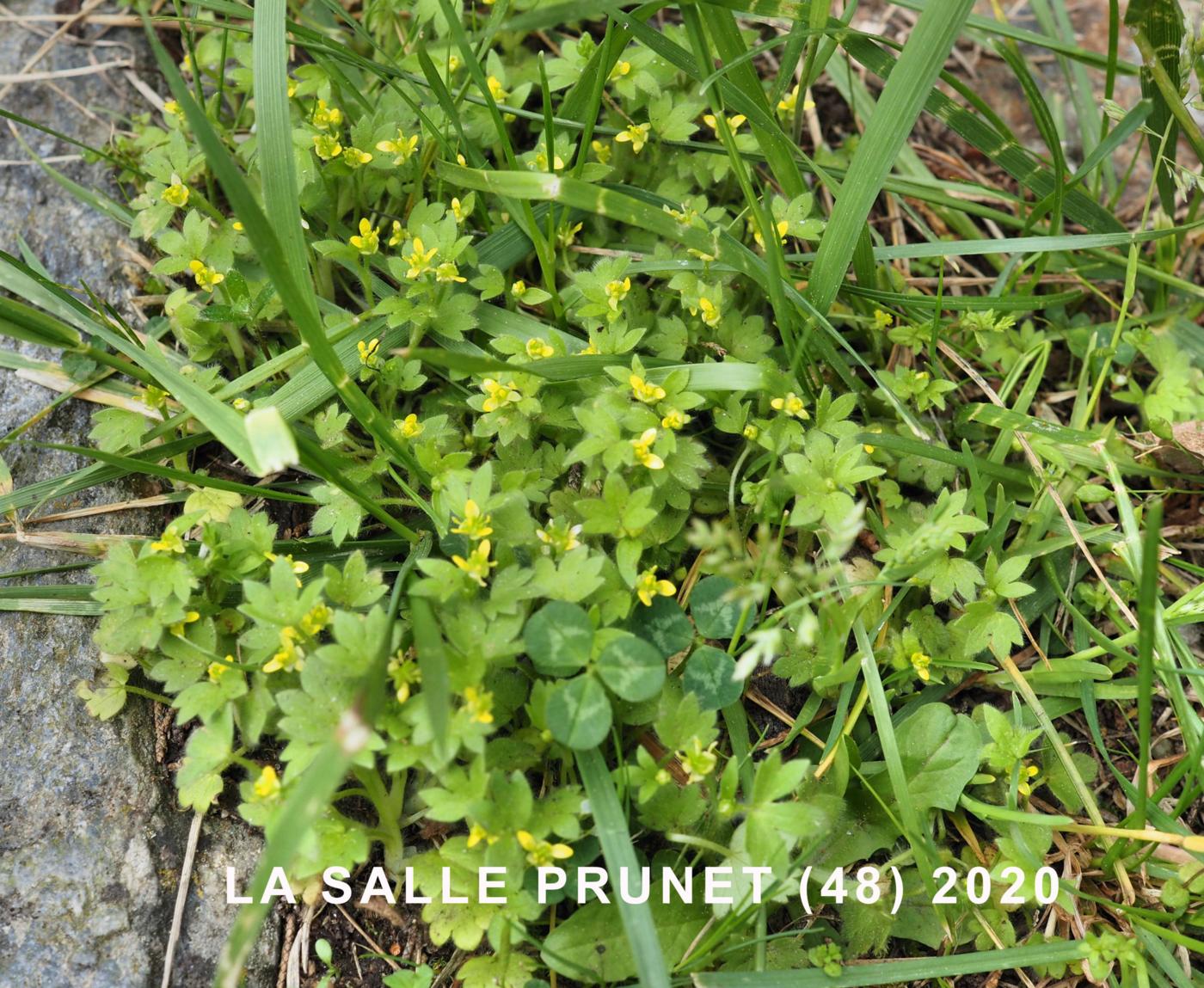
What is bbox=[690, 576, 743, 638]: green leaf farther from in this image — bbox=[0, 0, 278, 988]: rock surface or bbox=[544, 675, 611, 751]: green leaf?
bbox=[0, 0, 278, 988]: rock surface

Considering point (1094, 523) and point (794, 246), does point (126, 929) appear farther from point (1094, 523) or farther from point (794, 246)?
point (1094, 523)

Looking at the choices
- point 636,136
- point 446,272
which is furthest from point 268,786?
point 636,136

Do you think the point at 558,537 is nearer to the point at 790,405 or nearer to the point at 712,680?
the point at 712,680

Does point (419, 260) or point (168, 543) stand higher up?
point (419, 260)

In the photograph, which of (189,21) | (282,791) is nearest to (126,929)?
(282,791)

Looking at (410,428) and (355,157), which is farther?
(355,157)

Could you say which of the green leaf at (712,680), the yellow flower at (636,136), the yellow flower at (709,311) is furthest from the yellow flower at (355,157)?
the green leaf at (712,680)

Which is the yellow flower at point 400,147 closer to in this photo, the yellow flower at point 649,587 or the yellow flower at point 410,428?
the yellow flower at point 410,428
